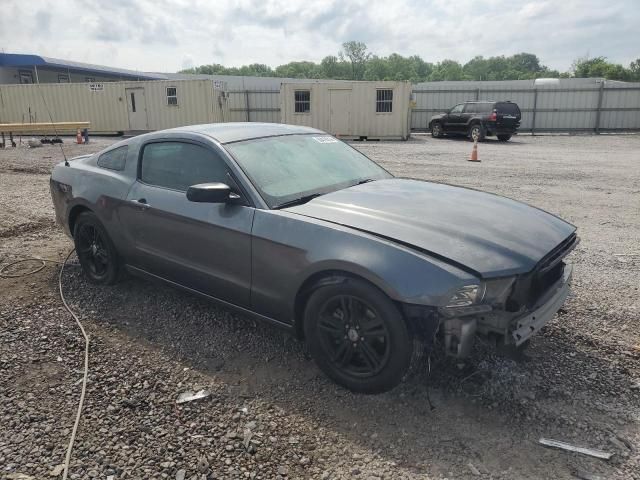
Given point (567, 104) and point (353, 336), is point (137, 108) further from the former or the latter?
point (353, 336)

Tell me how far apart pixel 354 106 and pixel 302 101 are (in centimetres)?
230

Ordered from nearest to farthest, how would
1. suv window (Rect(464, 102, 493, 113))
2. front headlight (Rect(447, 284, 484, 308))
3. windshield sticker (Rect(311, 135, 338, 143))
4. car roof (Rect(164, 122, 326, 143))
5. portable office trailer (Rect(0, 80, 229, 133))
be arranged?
front headlight (Rect(447, 284, 484, 308)), car roof (Rect(164, 122, 326, 143)), windshield sticker (Rect(311, 135, 338, 143)), suv window (Rect(464, 102, 493, 113)), portable office trailer (Rect(0, 80, 229, 133))

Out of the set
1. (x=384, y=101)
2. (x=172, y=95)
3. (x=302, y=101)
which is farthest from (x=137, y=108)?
(x=384, y=101)

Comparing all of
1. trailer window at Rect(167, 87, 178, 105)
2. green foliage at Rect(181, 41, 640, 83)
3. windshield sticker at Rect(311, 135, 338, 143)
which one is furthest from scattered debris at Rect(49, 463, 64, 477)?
green foliage at Rect(181, 41, 640, 83)

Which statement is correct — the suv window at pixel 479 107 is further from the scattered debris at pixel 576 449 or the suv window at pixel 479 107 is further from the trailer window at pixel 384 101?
the scattered debris at pixel 576 449

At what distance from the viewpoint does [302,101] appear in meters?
21.6

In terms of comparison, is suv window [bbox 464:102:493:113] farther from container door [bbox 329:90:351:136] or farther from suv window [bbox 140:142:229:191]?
suv window [bbox 140:142:229:191]

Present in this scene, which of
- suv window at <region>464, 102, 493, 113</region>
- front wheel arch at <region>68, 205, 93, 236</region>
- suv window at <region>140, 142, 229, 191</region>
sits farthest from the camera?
suv window at <region>464, 102, 493, 113</region>

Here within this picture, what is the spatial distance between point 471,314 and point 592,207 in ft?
20.9

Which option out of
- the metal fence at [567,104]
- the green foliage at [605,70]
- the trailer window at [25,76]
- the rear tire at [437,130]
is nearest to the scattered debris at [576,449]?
the rear tire at [437,130]

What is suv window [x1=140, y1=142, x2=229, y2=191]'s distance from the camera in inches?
143

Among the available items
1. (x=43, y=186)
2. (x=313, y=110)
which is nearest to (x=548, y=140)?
(x=313, y=110)

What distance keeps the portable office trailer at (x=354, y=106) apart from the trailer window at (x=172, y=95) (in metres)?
4.80

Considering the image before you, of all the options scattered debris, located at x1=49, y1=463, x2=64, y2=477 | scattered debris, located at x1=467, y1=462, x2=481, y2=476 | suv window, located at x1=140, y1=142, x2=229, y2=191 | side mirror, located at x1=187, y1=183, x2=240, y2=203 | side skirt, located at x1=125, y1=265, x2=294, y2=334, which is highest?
suv window, located at x1=140, y1=142, x2=229, y2=191
